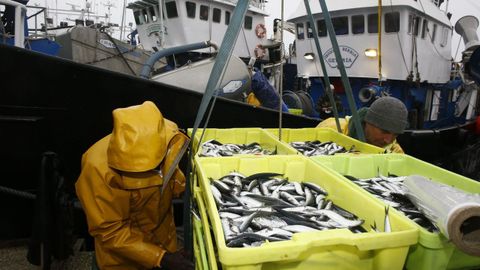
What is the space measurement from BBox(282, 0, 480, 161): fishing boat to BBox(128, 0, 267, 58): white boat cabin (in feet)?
13.9

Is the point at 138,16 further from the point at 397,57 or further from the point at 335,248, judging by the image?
the point at 335,248

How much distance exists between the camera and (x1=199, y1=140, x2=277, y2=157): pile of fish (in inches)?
109

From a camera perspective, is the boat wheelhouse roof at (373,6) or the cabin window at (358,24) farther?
the cabin window at (358,24)

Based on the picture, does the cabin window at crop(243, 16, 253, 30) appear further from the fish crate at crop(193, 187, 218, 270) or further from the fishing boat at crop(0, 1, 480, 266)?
the fish crate at crop(193, 187, 218, 270)

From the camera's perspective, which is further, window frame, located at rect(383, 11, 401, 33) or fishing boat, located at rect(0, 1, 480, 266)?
window frame, located at rect(383, 11, 401, 33)

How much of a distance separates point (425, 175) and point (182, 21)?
13971mm

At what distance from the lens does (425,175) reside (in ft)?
7.26

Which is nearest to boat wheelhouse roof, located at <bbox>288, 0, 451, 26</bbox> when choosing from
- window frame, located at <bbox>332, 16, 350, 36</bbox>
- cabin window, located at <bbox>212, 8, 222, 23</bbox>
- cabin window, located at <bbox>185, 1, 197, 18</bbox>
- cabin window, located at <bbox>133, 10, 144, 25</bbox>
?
window frame, located at <bbox>332, 16, 350, 36</bbox>

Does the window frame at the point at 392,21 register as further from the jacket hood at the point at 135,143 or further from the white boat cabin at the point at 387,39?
the jacket hood at the point at 135,143

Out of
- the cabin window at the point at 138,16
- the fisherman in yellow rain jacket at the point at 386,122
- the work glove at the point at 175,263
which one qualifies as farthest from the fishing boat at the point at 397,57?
the work glove at the point at 175,263

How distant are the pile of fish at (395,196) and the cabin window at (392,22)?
9.80 metres

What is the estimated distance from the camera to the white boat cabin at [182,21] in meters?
14.6

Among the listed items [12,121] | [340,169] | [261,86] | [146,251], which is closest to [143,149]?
[146,251]

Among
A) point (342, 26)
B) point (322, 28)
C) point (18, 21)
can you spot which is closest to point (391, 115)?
point (18, 21)
